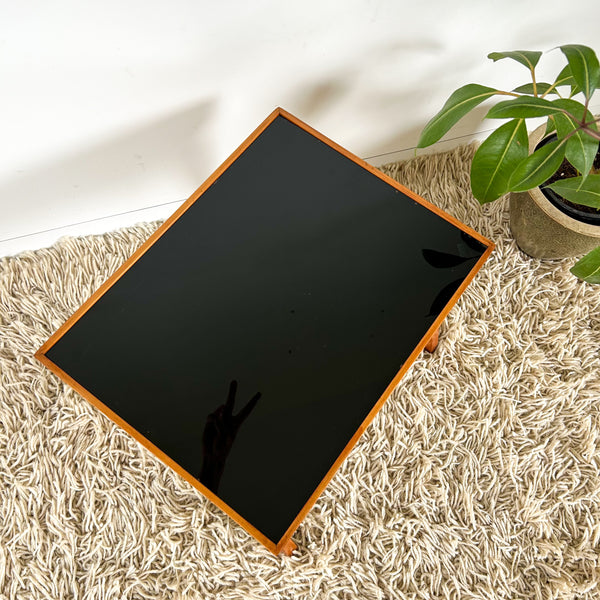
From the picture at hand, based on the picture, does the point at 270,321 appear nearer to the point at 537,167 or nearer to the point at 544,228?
the point at 537,167

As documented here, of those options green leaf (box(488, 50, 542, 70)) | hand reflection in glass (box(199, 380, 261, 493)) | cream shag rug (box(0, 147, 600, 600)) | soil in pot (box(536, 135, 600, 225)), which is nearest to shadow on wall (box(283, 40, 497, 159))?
green leaf (box(488, 50, 542, 70))

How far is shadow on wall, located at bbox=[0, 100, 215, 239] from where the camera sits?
2.71ft

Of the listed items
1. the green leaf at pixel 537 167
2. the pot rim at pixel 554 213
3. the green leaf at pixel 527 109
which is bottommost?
the pot rim at pixel 554 213

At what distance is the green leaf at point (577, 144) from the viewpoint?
65 centimetres

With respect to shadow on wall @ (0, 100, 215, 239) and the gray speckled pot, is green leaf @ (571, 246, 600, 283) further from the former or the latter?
shadow on wall @ (0, 100, 215, 239)

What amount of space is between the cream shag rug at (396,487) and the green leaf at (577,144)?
389mm

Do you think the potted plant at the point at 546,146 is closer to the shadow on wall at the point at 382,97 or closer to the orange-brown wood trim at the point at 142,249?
the shadow on wall at the point at 382,97

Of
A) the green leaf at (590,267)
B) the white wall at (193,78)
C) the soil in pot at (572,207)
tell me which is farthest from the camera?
the soil in pot at (572,207)

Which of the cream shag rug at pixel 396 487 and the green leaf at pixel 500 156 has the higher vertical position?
the green leaf at pixel 500 156

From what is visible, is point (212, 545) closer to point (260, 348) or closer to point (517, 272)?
point (260, 348)

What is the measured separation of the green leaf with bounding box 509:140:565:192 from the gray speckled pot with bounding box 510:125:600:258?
175mm

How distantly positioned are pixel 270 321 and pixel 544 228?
532 mm

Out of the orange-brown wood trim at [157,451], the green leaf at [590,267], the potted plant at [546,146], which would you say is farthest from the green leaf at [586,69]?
the orange-brown wood trim at [157,451]

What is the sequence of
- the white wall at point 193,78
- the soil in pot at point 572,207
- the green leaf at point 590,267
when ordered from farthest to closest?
the soil in pot at point 572,207 < the green leaf at point 590,267 < the white wall at point 193,78
